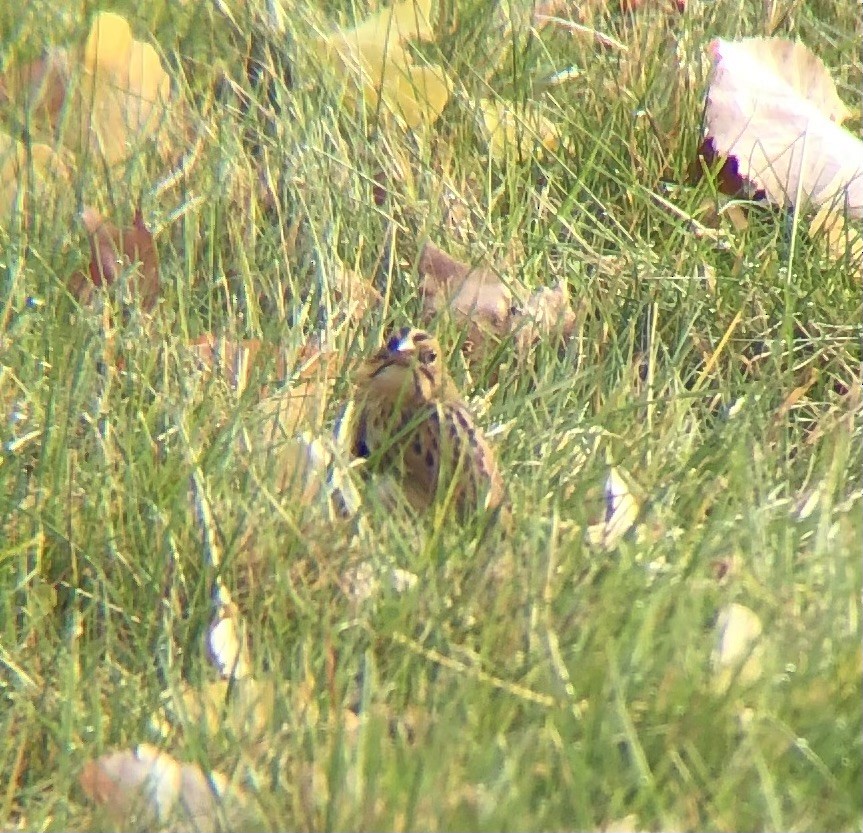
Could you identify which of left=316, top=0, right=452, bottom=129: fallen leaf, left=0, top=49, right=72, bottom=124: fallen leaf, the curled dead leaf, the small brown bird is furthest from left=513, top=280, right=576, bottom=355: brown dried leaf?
left=0, top=49, right=72, bottom=124: fallen leaf

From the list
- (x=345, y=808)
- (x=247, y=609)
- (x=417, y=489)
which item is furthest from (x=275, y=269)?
(x=345, y=808)

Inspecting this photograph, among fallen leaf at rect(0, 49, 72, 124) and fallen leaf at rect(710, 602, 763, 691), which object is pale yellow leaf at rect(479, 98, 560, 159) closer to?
fallen leaf at rect(0, 49, 72, 124)

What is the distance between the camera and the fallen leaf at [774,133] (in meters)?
2.76

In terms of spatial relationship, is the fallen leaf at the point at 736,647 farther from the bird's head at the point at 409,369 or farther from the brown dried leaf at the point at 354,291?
the brown dried leaf at the point at 354,291

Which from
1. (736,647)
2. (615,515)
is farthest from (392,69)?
(736,647)

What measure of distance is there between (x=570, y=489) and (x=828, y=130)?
1054 mm

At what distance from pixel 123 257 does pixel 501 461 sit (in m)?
0.74

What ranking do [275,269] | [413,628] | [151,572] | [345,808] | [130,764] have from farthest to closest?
1. [275,269]
2. [151,572]
3. [413,628]
4. [130,764]
5. [345,808]

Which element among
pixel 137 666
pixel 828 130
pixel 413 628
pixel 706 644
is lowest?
pixel 137 666

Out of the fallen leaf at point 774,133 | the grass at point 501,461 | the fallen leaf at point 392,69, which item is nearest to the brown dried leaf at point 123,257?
the grass at point 501,461

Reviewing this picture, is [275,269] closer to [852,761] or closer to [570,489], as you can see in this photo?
[570,489]

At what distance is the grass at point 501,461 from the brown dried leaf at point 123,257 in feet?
0.09

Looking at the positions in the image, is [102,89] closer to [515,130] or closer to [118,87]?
[118,87]

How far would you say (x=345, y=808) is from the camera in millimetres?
1558
